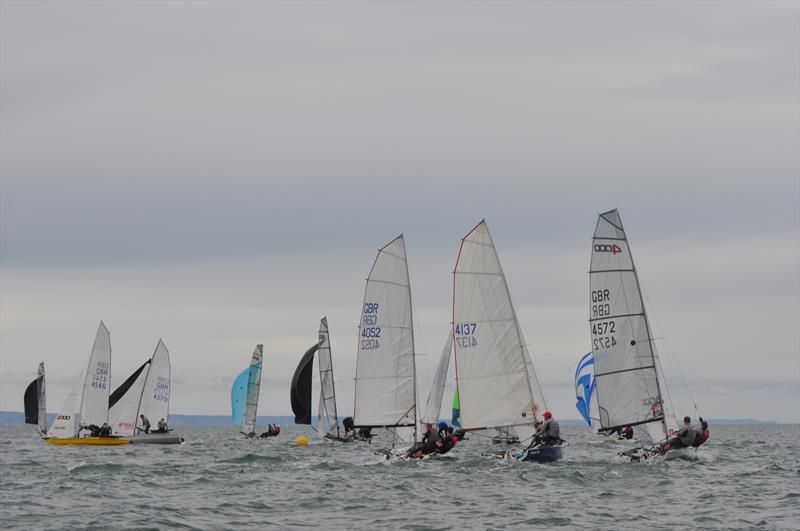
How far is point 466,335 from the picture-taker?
3788 centimetres

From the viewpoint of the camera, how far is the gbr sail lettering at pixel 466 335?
124ft

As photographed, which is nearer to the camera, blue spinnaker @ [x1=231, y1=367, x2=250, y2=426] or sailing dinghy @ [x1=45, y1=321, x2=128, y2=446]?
sailing dinghy @ [x1=45, y1=321, x2=128, y2=446]

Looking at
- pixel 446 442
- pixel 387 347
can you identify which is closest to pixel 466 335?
pixel 446 442

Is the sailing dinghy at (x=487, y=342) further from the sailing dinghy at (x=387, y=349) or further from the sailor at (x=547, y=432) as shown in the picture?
the sailing dinghy at (x=387, y=349)

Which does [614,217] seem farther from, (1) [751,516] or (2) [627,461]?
(1) [751,516]

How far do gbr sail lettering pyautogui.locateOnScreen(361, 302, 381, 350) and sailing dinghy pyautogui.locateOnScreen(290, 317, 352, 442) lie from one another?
865 inches

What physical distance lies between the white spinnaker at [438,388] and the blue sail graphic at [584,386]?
8.87 m

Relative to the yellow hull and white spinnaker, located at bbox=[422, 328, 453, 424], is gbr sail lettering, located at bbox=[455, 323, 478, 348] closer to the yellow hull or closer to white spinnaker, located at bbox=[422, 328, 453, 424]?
white spinnaker, located at bbox=[422, 328, 453, 424]

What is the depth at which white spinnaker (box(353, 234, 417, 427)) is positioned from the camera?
42156mm

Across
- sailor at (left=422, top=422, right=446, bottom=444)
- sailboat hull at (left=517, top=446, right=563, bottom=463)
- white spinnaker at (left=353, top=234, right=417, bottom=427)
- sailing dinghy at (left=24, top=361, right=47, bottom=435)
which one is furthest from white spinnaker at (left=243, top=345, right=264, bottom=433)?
sailboat hull at (left=517, top=446, right=563, bottom=463)

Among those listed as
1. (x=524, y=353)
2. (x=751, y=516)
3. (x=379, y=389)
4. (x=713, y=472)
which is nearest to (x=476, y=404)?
(x=524, y=353)

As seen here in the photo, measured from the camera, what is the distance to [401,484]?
103 feet

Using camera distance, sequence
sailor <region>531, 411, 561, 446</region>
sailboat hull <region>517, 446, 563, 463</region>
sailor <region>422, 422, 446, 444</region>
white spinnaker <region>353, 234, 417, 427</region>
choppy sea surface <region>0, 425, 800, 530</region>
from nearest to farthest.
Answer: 1. choppy sea surface <region>0, 425, 800, 530</region>
2. sailor <region>531, 411, 561, 446</region>
3. sailboat hull <region>517, 446, 563, 463</region>
4. sailor <region>422, 422, 446, 444</region>
5. white spinnaker <region>353, 234, 417, 427</region>

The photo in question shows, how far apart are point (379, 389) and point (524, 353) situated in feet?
21.9
